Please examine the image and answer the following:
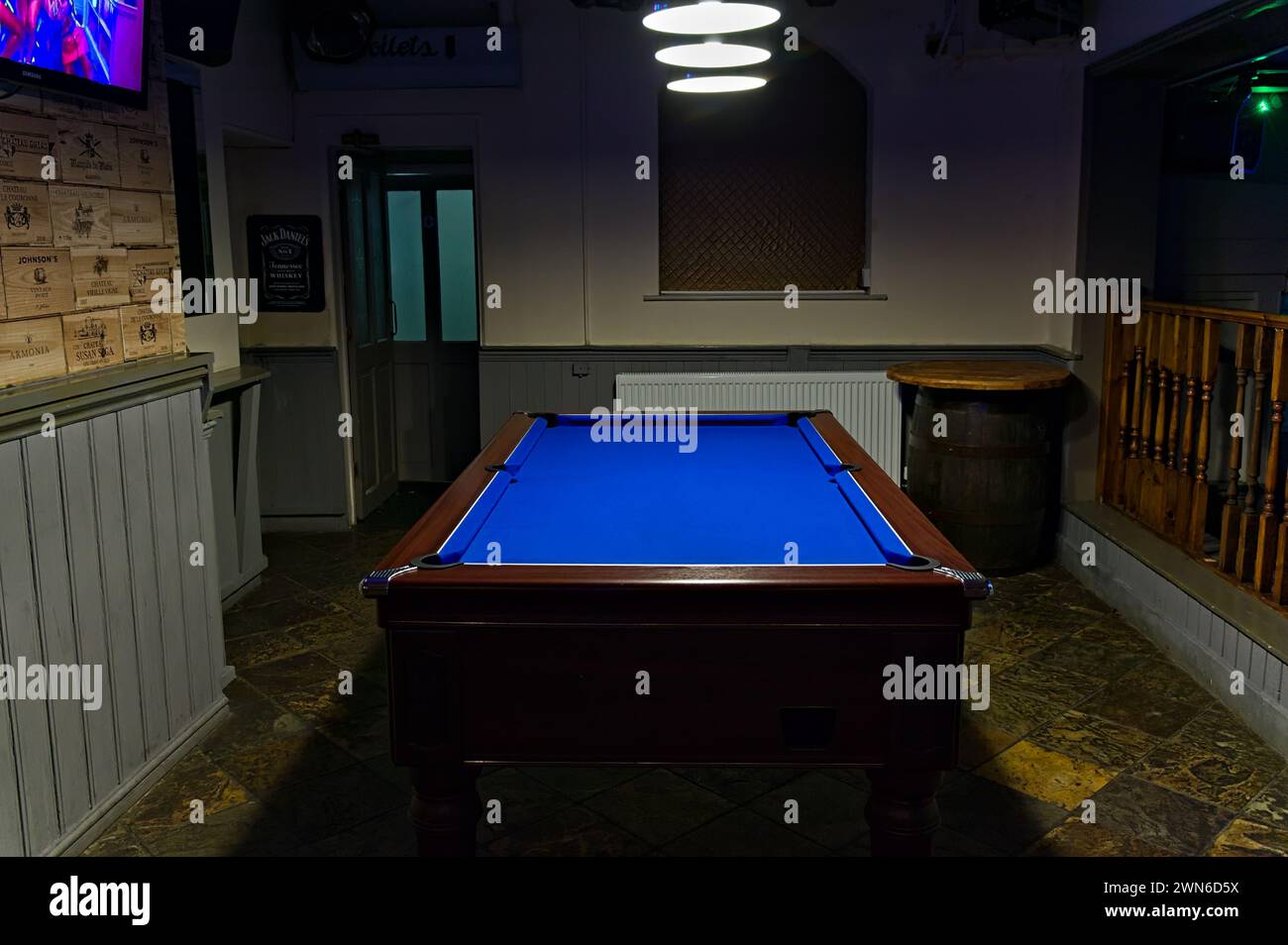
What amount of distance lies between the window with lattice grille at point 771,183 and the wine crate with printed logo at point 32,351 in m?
3.93

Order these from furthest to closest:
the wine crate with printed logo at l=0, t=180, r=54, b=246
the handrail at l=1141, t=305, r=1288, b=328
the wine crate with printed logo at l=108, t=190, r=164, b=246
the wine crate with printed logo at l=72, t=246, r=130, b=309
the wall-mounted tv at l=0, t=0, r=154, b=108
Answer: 1. the handrail at l=1141, t=305, r=1288, b=328
2. the wine crate with printed logo at l=108, t=190, r=164, b=246
3. the wine crate with printed logo at l=72, t=246, r=130, b=309
4. the wine crate with printed logo at l=0, t=180, r=54, b=246
5. the wall-mounted tv at l=0, t=0, r=154, b=108

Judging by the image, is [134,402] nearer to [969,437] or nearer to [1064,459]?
[969,437]

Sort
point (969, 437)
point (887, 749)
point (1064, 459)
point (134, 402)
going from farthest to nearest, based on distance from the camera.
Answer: point (1064, 459)
point (969, 437)
point (134, 402)
point (887, 749)

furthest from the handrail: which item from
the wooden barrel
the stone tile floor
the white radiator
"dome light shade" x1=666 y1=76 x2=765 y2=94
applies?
"dome light shade" x1=666 y1=76 x2=765 y2=94

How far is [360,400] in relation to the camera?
678 cm

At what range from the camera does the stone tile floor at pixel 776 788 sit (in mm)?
3049

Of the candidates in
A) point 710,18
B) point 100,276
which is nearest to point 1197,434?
point 710,18

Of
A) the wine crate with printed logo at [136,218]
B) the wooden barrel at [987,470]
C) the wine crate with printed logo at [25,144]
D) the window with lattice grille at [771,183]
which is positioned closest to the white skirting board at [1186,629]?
the wooden barrel at [987,470]

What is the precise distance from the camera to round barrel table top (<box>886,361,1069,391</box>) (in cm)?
520

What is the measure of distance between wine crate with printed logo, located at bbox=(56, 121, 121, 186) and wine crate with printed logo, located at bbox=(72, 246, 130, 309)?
207 mm

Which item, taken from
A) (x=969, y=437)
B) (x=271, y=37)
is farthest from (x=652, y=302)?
(x=271, y=37)

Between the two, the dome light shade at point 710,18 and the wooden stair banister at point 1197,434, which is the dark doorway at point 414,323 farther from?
the dome light shade at point 710,18

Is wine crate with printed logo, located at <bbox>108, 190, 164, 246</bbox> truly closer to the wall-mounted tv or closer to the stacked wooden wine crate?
the stacked wooden wine crate
